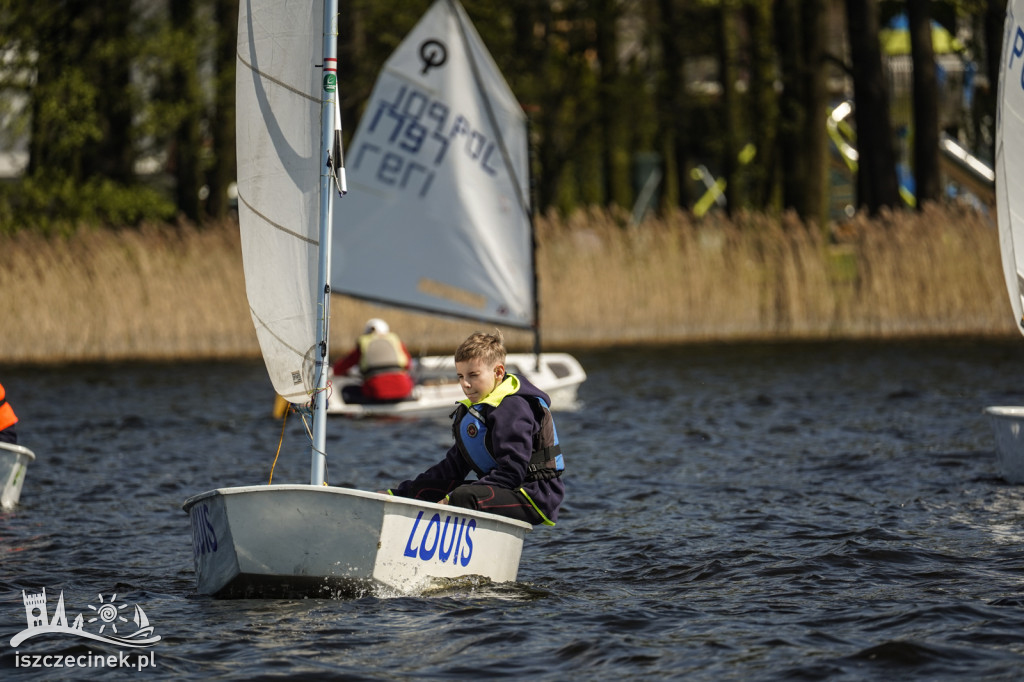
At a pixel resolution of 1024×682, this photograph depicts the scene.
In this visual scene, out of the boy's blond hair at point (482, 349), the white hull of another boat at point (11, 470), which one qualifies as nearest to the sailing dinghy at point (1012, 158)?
the boy's blond hair at point (482, 349)

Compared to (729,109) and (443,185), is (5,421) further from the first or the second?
(729,109)

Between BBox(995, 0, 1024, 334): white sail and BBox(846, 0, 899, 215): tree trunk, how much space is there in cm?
1554

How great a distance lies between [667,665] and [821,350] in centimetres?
1584

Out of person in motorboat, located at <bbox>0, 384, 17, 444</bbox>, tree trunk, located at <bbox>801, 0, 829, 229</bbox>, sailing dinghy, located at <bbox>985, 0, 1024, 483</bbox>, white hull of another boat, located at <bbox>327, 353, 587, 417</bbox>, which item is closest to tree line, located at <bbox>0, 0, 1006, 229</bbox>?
tree trunk, located at <bbox>801, 0, 829, 229</bbox>

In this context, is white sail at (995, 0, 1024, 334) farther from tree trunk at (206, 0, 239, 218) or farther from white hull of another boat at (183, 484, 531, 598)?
tree trunk at (206, 0, 239, 218)

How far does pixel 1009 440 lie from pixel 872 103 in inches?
693

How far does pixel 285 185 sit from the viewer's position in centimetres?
757

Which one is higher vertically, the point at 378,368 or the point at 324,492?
the point at 378,368

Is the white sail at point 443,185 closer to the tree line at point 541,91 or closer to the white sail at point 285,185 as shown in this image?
the tree line at point 541,91

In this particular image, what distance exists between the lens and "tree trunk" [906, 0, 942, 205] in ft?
88.8

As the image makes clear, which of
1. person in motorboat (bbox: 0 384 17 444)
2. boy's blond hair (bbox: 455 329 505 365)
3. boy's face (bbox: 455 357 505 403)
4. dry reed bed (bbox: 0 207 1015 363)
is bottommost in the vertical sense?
person in motorboat (bbox: 0 384 17 444)

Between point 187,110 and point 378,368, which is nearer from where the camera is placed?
point 378,368

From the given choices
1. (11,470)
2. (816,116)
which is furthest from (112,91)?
(11,470)

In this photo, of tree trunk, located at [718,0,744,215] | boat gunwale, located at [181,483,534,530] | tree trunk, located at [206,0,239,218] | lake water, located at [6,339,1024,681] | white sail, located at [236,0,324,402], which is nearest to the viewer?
lake water, located at [6,339,1024,681]
